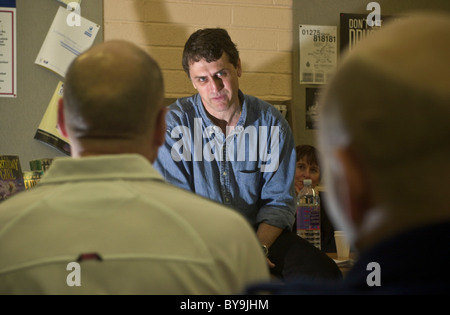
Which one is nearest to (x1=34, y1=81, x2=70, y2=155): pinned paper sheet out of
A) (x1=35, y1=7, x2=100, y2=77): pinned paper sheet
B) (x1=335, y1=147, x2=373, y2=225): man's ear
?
(x1=35, y1=7, x2=100, y2=77): pinned paper sheet

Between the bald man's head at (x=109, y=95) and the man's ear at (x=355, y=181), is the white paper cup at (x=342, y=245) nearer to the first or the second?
the bald man's head at (x=109, y=95)

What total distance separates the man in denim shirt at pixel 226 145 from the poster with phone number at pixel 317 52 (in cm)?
106

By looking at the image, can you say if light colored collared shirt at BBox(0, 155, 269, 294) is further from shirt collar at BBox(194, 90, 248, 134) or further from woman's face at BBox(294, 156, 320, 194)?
woman's face at BBox(294, 156, 320, 194)

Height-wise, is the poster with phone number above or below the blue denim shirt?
above

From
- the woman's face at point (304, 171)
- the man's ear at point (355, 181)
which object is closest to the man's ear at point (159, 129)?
the man's ear at point (355, 181)

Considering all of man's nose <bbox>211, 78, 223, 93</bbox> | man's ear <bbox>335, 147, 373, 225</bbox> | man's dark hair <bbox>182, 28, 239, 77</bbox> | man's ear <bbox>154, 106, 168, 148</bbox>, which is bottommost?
man's ear <bbox>335, 147, 373, 225</bbox>

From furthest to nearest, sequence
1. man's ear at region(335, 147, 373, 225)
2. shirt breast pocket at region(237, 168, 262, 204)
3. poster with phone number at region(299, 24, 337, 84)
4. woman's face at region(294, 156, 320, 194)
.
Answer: poster with phone number at region(299, 24, 337, 84) → woman's face at region(294, 156, 320, 194) → shirt breast pocket at region(237, 168, 262, 204) → man's ear at region(335, 147, 373, 225)

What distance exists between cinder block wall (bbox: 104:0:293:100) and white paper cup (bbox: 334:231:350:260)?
1.32m

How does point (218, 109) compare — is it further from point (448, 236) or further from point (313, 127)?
point (448, 236)

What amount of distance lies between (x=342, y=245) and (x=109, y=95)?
1.63 m

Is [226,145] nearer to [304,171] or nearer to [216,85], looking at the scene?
[216,85]

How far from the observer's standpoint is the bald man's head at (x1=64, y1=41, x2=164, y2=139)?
98 centimetres

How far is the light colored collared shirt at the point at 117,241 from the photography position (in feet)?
2.73
